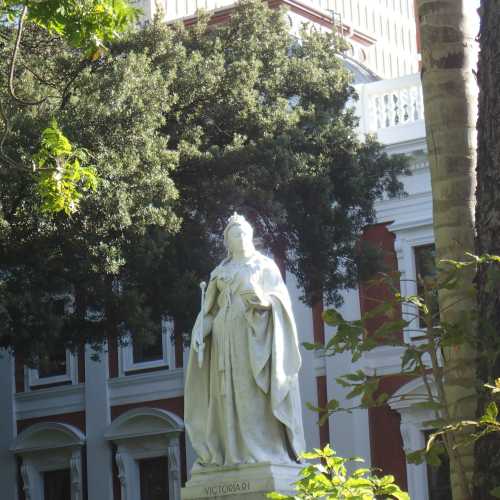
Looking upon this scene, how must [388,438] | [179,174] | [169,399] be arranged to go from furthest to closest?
[169,399], [388,438], [179,174]

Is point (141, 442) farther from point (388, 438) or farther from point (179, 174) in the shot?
point (179, 174)

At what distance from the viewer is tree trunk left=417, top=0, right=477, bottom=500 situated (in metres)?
7.05

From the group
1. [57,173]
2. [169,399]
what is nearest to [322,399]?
[169,399]

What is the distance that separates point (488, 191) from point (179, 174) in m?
13.7

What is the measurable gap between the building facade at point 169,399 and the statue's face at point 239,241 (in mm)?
12001

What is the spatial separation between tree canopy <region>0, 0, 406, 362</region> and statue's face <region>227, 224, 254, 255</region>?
5760 mm

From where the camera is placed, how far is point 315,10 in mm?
28359

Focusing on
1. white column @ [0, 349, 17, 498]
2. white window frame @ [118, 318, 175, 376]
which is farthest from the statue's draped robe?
white column @ [0, 349, 17, 498]

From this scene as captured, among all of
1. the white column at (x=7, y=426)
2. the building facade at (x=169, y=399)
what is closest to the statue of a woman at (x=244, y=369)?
the building facade at (x=169, y=399)

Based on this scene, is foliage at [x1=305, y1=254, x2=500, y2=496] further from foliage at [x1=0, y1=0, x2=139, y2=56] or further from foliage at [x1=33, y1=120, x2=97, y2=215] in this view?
foliage at [x1=0, y1=0, x2=139, y2=56]

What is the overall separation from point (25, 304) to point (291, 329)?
24.4 feet

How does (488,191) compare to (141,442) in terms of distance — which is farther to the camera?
(141,442)

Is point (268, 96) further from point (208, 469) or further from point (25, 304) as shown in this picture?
point (208, 469)

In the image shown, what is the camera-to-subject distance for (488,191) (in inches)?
208
